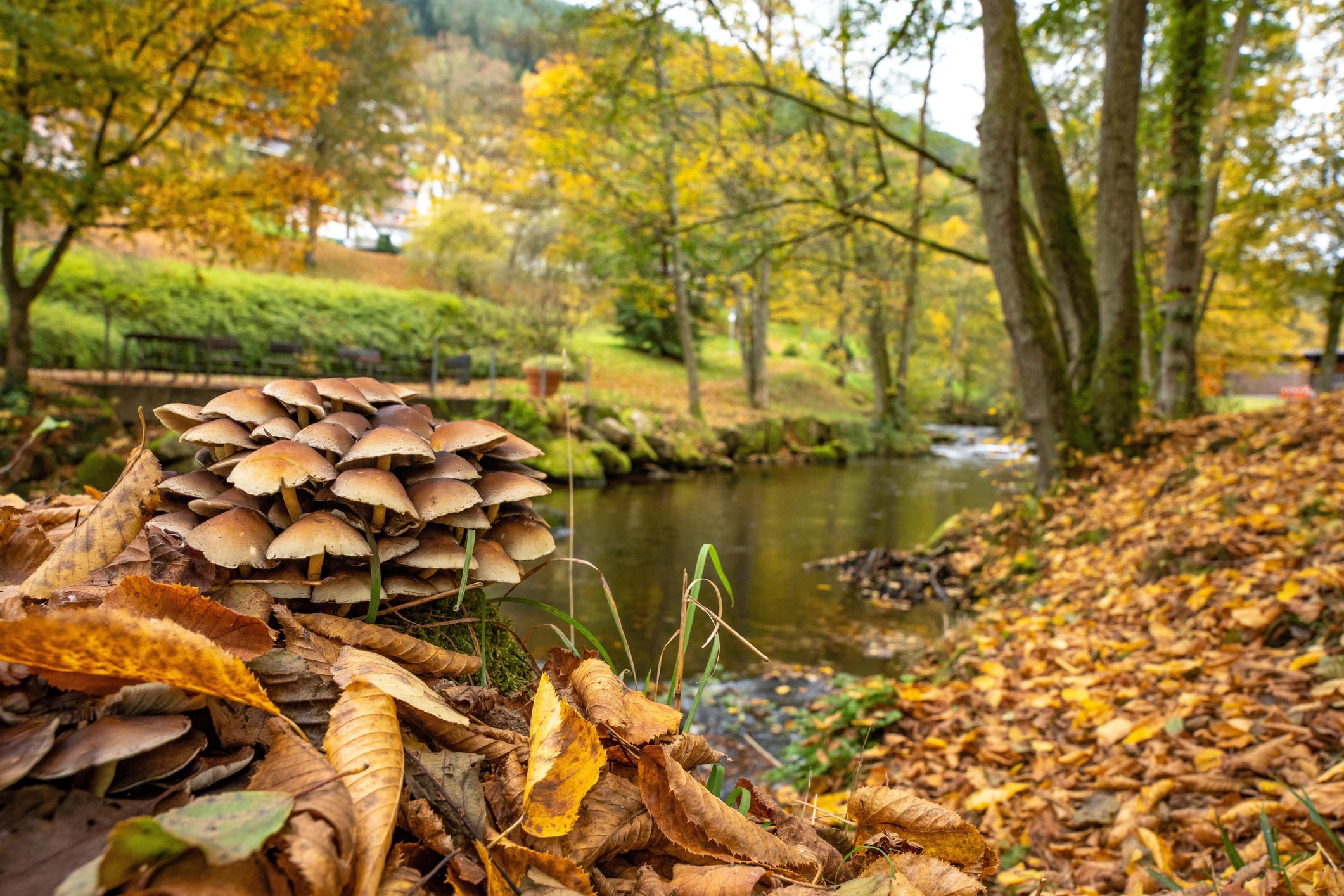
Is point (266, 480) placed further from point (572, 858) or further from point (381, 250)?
point (381, 250)

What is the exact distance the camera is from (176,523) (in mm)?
1032

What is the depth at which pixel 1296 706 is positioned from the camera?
2.50m

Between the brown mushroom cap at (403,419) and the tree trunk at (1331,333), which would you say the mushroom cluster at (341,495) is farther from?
the tree trunk at (1331,333)

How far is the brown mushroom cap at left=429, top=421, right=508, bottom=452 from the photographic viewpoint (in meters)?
1.22

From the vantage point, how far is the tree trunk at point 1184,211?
768cm

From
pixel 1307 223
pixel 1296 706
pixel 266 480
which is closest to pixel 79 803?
pixel 266 480

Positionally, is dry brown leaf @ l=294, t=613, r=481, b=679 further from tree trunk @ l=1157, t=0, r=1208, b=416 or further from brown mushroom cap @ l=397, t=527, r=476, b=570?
tree trunk @ l=1157, t=0, r=1208, b=416

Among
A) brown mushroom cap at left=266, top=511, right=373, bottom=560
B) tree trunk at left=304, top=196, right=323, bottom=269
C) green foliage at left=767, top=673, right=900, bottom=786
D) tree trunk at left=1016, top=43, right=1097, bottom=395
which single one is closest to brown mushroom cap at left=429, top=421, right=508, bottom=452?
brown mushroom cap at left=266, top=511, right=373, bottom=560

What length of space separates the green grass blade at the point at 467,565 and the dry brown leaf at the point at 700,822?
0.38 meters

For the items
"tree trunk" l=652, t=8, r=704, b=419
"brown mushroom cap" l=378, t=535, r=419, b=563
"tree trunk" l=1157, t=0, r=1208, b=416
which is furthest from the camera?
"tree trunk" l=652, t=8, r=704, b=419

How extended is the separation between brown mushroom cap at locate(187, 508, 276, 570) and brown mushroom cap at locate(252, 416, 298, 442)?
0.12 m

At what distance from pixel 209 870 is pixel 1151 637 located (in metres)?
4.26

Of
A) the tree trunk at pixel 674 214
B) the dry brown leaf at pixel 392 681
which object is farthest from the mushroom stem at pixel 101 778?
the tree trunk at pixel 674 214

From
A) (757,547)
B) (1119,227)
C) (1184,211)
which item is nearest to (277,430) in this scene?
(1119,227)
